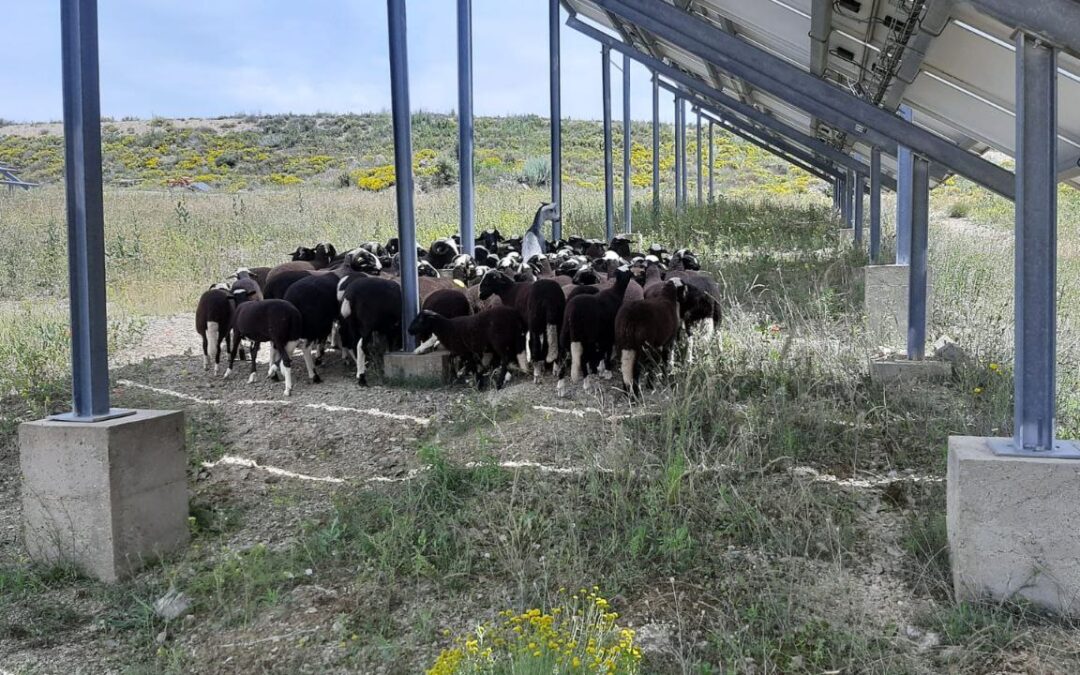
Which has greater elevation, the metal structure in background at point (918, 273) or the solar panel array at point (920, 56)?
the solar panel array at point (920, 56)

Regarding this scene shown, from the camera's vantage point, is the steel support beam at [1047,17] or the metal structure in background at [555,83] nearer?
the steel support beam at [1047,17]

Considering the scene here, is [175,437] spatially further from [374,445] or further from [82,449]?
[374,445]

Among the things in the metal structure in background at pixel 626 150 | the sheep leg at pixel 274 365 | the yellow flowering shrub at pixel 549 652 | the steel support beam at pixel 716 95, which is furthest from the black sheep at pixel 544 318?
the metal structure in background at pixel 626 150

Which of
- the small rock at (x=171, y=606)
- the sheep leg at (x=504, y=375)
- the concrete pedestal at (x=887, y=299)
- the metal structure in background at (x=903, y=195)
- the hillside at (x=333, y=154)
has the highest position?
the hillside at (x=333, y=154)

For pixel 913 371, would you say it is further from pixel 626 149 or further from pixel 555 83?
pixel 626 149

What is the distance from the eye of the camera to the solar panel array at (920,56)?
657cm

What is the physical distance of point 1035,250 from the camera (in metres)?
4.74

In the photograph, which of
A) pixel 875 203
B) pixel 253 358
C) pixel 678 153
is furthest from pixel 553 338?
pixel 678 153

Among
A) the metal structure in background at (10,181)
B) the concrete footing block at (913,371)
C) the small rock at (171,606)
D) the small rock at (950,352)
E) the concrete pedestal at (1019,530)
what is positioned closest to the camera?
the concrete pedestal at (1019,530)

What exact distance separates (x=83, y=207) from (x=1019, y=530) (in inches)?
218

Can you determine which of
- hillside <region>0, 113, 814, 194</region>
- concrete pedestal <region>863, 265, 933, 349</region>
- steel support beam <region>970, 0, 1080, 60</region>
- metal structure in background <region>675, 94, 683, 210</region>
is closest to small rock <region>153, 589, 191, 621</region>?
steel support beam <region>970, 0, 1080, 60</region>

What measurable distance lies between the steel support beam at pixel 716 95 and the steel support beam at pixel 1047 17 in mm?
14819

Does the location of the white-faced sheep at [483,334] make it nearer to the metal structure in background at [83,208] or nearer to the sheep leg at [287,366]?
the sheep leg at [287,366]

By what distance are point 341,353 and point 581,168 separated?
55224 millimetres
